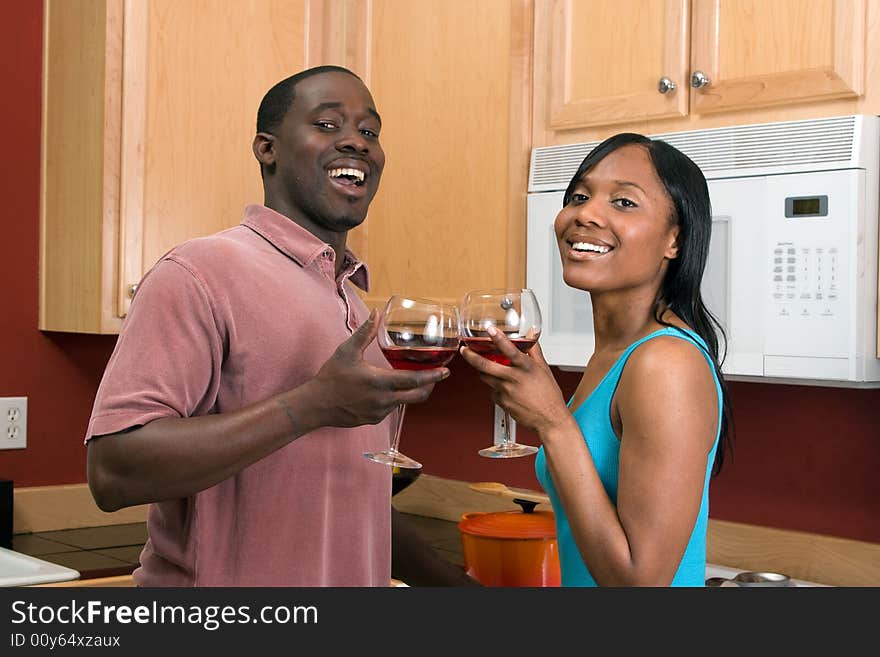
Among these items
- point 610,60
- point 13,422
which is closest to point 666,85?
point 610,60

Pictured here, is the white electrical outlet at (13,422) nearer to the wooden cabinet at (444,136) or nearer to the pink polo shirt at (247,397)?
the wooden cabinet at (444,136)

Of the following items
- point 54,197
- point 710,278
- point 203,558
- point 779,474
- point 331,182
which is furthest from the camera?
point 54,197

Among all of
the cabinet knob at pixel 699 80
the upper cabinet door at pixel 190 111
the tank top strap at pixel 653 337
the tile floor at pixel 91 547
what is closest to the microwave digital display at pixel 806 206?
the cabinet knob at pixel 699 80

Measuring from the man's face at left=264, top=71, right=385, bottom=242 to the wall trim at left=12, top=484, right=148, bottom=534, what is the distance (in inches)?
65.5

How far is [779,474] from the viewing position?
2555 millimetres

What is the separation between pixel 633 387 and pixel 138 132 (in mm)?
1764

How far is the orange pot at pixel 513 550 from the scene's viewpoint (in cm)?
207

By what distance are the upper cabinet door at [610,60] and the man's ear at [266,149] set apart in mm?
988

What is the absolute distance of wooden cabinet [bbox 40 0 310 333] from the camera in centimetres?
267

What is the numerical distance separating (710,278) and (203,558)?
1220 mm

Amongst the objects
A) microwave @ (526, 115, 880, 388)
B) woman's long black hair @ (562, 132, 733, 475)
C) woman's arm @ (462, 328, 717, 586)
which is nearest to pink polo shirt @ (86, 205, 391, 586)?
woman's arm @ (462, 328, 717, 586)

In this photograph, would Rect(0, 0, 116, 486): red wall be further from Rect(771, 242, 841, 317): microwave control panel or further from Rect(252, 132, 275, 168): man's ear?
Rect(771, 242, 841, 317): microwave control panel

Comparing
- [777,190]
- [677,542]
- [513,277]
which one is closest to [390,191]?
[513,277]
